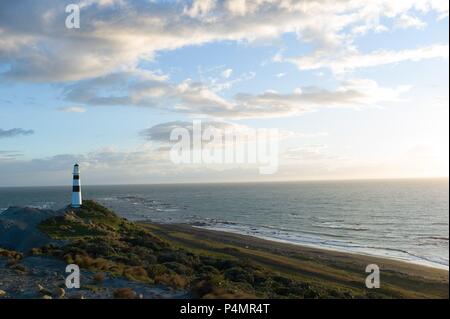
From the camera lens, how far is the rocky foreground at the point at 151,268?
484 inches

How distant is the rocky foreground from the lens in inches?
484

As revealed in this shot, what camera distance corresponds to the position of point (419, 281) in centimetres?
3559

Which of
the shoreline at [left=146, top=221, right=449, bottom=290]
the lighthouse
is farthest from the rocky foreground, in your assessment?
the lighthouse

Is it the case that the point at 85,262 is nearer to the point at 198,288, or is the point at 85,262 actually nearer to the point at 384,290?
the point at 198,288

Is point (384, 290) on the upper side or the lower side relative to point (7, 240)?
lower

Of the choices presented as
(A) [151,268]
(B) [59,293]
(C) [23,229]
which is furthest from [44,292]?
(C) [23,229]

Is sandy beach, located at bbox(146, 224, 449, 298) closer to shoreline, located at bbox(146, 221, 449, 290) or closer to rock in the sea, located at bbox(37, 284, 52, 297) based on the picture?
shoreline, located at bbox(146, 221, 449, 290)

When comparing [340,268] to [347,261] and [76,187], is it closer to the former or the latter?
[347,261]

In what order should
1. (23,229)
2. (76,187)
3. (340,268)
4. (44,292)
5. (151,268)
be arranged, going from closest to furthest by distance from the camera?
(44,292) < (151,268) < (23,229) < (76,187) < (340,268)

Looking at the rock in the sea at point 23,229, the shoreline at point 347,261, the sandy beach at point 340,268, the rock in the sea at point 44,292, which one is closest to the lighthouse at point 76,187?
the rock in the sea at point 23,229

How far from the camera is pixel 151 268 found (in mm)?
15508
